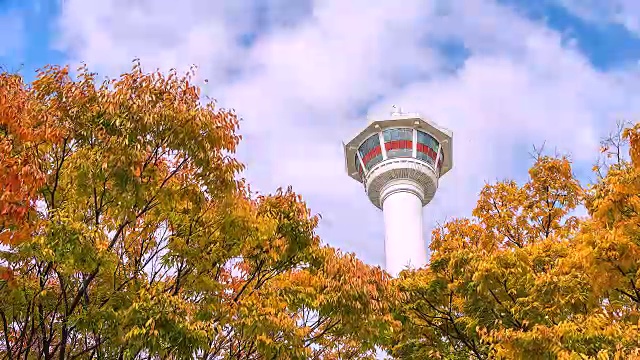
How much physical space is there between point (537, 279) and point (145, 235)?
233 inches

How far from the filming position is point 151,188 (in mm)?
8734

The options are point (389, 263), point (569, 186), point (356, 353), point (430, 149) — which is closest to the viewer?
point (356, 353)

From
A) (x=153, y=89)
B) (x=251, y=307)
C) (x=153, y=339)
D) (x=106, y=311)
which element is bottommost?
(x=153, y=339)

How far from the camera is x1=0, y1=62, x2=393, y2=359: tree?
25.7 feet

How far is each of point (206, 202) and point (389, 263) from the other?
95.6 feet

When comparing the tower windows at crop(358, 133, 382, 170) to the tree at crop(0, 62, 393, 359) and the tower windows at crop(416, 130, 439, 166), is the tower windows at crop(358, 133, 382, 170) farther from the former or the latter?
the tree at crop(0, 62, 393, 359)

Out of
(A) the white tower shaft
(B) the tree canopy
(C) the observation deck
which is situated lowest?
(B) the tree canopy

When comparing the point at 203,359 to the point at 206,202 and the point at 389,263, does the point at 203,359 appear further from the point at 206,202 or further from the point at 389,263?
the point at 389,263

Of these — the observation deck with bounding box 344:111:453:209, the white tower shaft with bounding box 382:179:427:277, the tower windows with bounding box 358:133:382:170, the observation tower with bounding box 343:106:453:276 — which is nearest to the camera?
the white tower shaft with bounding box 382:179:427:277

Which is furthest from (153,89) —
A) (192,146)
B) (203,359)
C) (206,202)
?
(203,359)

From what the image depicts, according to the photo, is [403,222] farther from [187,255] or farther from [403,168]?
[187,255]

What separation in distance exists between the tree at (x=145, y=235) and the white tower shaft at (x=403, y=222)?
2764 cm

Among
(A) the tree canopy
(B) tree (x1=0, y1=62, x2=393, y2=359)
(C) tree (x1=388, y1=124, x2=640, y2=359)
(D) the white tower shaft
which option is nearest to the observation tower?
(D) the white tower shaft

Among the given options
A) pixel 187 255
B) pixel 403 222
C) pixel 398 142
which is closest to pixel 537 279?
pixel 187 255
